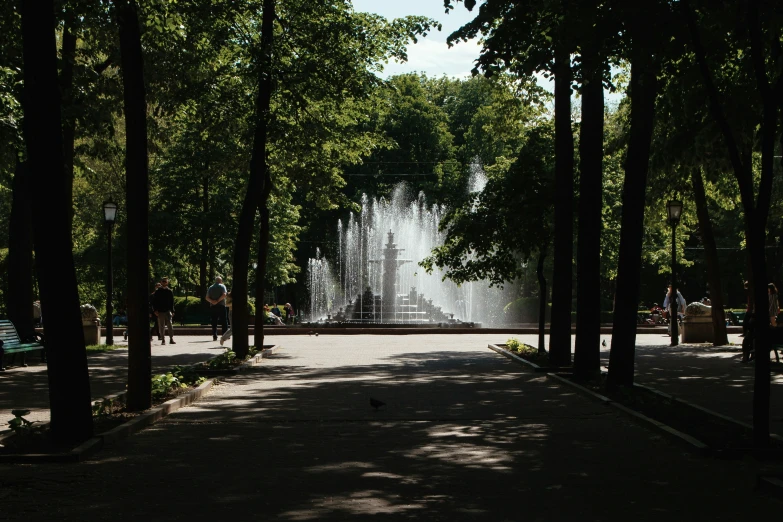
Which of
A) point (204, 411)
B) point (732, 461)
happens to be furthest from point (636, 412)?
point (204, 411)

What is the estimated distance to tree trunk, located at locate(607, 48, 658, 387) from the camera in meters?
14.9

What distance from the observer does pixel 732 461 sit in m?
9.12

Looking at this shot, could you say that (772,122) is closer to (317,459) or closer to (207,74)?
(317,459)

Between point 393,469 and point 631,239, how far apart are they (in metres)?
7.07

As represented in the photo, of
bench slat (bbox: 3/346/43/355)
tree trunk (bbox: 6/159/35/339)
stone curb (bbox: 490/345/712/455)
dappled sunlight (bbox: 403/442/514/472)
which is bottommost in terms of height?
dappled sunlight (bbox: 403/442/514/472)

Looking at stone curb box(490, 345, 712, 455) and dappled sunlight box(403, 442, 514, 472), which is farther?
stone curb box(490, 345, 712, 455)

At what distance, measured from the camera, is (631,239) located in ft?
49.0

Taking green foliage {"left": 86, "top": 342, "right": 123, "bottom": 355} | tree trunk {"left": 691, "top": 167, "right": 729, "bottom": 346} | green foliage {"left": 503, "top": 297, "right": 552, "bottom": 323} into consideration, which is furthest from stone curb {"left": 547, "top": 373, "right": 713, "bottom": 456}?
green foliage {"left": 503, "top": 297, "right": 552, "bottom": 323}

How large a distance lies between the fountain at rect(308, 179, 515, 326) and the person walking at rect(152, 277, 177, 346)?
12799 millimetres

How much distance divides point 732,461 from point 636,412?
3088 millimetres

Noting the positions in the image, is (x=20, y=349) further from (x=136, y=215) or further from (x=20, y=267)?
(x=136, y=215)

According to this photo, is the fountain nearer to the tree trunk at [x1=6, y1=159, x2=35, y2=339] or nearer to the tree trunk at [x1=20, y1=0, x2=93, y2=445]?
the tree trunk at [x1=6, y1=159, x2=35, y2=339]

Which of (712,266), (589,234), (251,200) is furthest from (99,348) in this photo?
(712,266)

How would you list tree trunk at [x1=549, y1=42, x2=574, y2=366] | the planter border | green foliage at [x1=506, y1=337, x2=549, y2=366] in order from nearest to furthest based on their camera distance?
the planter border, tree trunk at [x1=549, y1=42, x2=574, y2=366], green foliage at [x1=506, y1=337, x2=549, y2=366]
